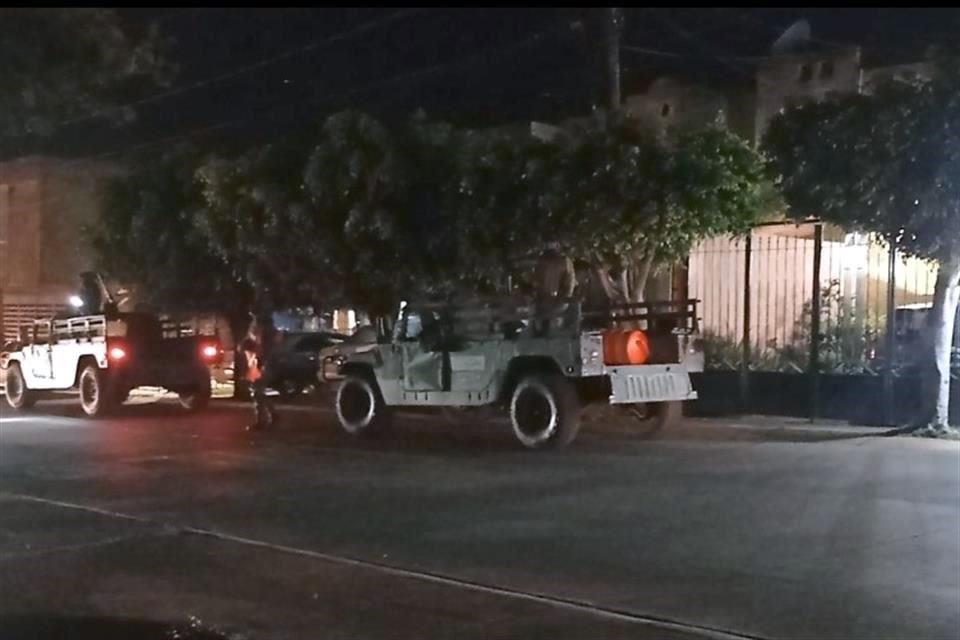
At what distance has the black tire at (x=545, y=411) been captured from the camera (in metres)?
15.9

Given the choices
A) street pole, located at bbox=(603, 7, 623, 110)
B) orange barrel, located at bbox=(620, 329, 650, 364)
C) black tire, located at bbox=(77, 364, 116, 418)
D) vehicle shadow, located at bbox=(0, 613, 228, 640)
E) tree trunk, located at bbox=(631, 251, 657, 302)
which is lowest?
vehicle shadow, located at bbox=(0, 613, 228, 640)

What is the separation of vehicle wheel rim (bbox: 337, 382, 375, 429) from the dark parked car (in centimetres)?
595

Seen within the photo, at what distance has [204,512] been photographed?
37.8ft

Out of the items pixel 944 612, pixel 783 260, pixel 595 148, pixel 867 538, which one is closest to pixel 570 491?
pixel 867 538

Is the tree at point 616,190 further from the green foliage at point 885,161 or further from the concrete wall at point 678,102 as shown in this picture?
the concrete wall at point 678,102

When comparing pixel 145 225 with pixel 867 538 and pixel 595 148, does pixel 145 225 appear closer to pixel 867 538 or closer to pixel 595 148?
pixel 595 148

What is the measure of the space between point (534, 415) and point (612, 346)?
1.26 m

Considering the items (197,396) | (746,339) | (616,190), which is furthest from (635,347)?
(197,396)

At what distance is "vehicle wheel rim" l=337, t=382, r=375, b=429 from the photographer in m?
18.3

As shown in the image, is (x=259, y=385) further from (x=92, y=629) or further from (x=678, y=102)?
(x=92, y=629)

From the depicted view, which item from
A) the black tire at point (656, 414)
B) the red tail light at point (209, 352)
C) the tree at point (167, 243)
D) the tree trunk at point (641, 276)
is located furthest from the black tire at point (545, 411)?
the tree at point (167, 243)

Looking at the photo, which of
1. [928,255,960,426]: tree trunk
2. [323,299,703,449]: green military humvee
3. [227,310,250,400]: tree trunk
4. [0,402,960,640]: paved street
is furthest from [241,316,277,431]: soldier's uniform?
[928,255,960,426]: tree trunk

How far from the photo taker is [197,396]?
23.2 metres

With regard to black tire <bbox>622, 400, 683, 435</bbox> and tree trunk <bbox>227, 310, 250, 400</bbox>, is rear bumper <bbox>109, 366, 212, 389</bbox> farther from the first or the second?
black tire <bbox>622, 400, 683, 435</bbox>
